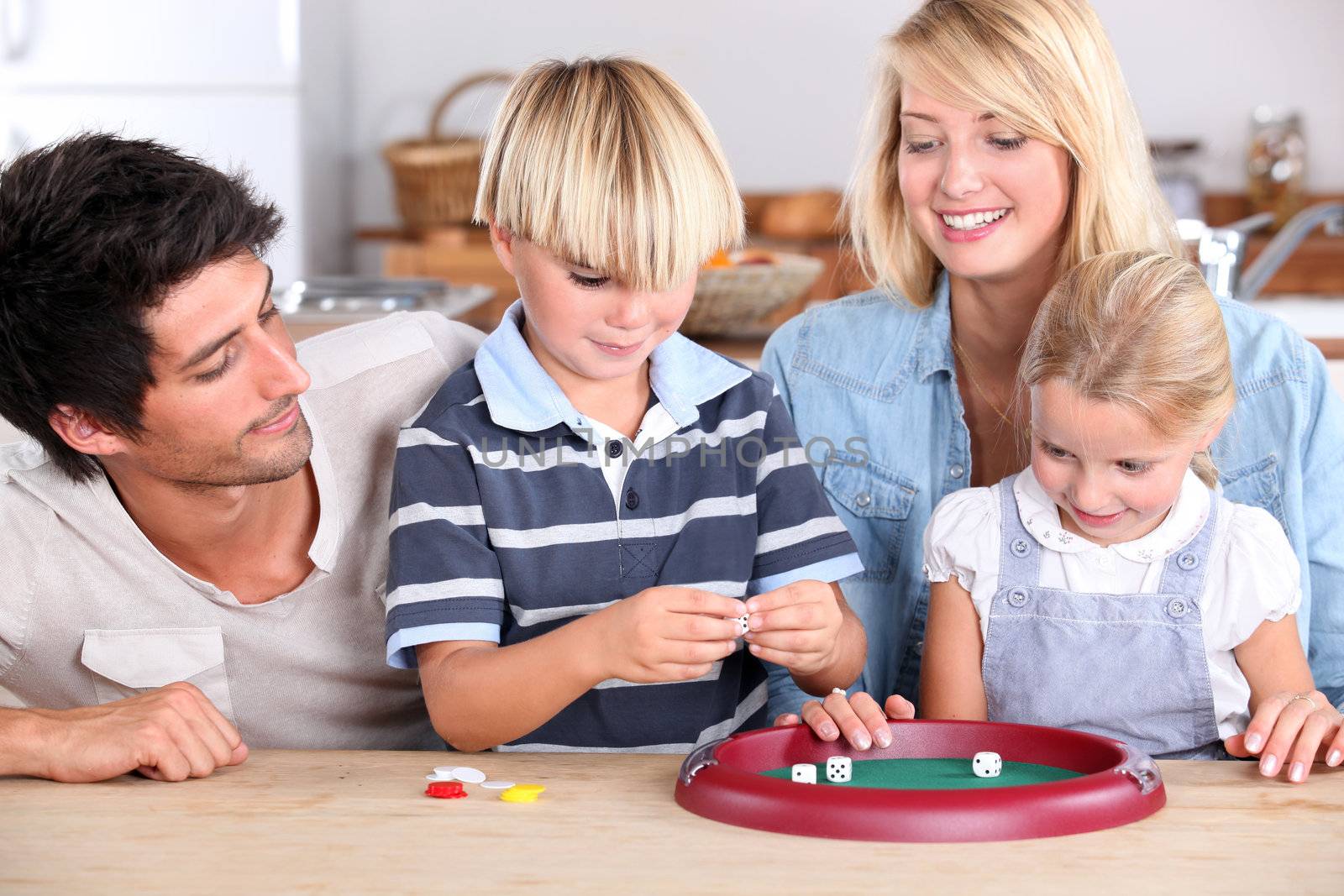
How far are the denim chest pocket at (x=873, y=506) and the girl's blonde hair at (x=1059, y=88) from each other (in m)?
0.31

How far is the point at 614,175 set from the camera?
1234 mm

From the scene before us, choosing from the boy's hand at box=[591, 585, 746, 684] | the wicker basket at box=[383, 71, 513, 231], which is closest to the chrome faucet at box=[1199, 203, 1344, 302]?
the boy's hand at box=[591, 585, 746, 684]

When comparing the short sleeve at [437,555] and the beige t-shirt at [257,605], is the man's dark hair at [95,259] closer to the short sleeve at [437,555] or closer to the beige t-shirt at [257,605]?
the beige t-shirt at [257,605]

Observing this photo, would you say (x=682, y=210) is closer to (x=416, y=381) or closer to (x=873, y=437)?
(x=416, y=381)

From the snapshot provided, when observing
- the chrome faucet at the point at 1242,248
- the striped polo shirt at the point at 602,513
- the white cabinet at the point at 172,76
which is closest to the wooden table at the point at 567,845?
the striped polo shirt at the point at 602,513

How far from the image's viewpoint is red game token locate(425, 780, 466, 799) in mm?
1031

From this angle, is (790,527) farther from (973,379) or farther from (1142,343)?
(973,379)

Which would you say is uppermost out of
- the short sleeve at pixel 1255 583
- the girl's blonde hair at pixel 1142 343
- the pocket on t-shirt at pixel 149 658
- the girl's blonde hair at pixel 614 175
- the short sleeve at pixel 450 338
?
the girl's blonde hair at pixel 614 175

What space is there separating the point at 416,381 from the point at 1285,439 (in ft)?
3.01

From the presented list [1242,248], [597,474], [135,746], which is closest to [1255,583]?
[597,474]

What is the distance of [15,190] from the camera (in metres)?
1.25

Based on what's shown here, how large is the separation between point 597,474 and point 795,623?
278mm

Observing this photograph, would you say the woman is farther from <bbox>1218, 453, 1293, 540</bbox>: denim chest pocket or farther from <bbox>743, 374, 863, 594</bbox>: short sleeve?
<bbox>743, 374, 863, 594</bbox>: short sleeve

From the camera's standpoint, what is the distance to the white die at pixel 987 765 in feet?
3.48
